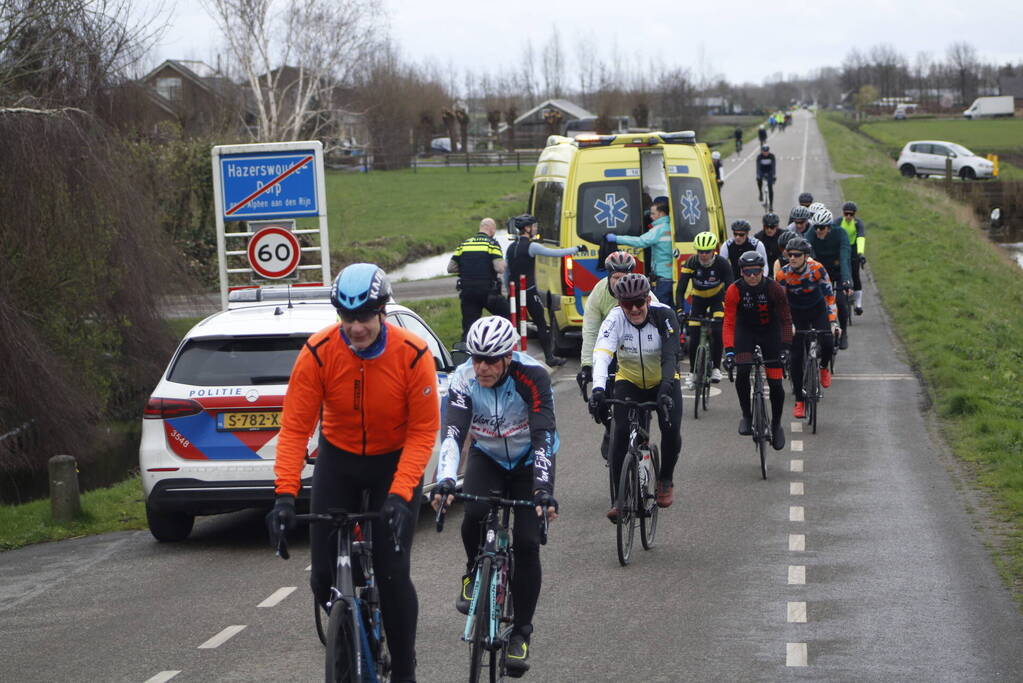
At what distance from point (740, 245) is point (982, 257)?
2021 cm

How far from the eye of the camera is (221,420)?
908 centimetres

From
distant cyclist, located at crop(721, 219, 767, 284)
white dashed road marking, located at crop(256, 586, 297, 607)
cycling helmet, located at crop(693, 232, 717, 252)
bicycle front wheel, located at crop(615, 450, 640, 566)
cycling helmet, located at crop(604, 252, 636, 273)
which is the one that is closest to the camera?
white dashed road marking, located at crop(256, 586, 297, 607)

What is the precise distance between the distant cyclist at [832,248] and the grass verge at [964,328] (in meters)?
1.30

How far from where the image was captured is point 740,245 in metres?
15.2

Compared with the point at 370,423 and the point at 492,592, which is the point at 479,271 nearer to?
the point at 492,592

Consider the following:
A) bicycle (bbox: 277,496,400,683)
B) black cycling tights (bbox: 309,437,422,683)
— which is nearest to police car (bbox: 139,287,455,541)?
black cycling tights (bbox: 309,437,422,683)

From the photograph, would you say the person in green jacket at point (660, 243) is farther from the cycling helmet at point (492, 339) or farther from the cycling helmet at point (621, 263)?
the cycling helmet at point (492, 339)

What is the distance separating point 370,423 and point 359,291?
0.58m

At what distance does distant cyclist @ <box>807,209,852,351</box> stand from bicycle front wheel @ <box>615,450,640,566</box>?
25.8ft

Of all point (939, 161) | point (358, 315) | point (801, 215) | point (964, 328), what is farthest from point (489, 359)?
point (939, 161)

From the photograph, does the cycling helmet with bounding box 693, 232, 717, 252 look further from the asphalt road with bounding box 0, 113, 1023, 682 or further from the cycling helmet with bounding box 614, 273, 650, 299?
the cycling helmet with bounding box 614, 273, 650, 299

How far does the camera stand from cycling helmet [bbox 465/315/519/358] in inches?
232

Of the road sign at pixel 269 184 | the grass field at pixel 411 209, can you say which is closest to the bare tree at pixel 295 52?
the grass field at pixel 411 209

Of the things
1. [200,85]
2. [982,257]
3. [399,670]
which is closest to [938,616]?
[399,670]
